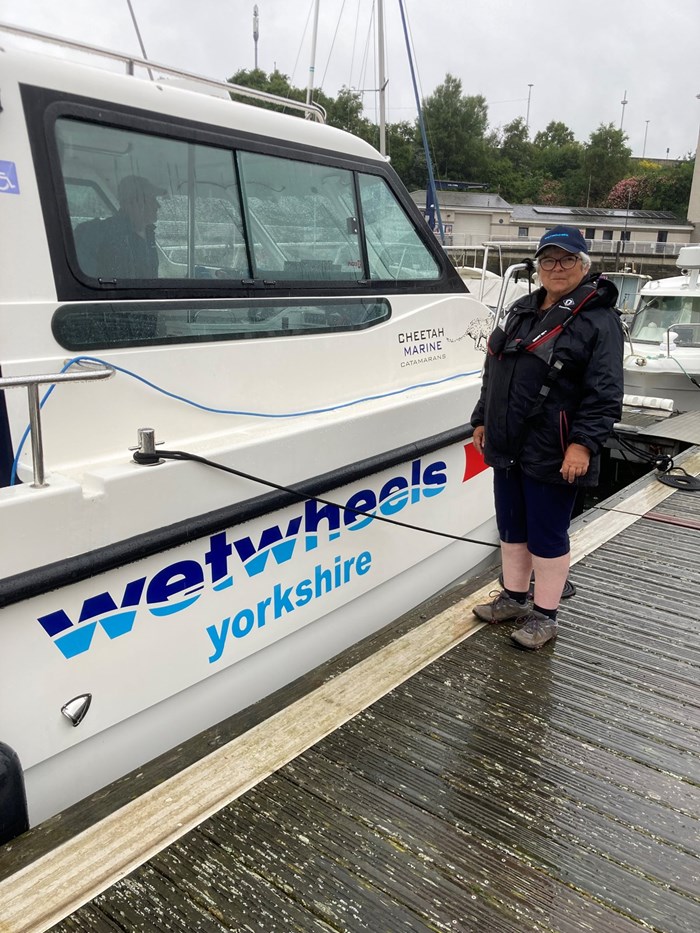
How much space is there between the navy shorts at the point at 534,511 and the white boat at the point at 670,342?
7660 mm

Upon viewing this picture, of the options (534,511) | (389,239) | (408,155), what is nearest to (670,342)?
(389,239)

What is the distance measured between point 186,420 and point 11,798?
1381 millimetres

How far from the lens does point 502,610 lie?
10.9 feet

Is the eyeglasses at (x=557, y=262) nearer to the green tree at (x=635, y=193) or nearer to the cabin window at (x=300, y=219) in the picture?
the cabin window at (x=300, y=219)

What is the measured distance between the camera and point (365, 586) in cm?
329

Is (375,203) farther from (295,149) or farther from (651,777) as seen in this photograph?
(651,777)

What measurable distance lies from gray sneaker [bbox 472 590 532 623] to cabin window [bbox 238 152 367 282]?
5.55ft

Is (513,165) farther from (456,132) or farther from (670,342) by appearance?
(670,342)

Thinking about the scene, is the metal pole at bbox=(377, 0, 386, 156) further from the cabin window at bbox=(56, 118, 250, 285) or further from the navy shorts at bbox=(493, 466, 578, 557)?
the navy shorts at bbox=(493, 466, 578, 557)

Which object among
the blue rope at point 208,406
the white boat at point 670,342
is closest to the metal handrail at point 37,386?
the blue rope at point 208,406

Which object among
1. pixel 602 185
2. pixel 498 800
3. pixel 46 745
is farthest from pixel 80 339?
pixel 602 185

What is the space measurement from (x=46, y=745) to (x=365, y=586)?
1572 millimetres

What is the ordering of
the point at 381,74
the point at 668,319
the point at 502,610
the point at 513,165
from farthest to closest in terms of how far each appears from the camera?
the point at 513,165 < the point at 668,319 < the point at 381,74 < the point at 502,610

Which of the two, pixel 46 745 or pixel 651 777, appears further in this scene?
pixel 651 777
